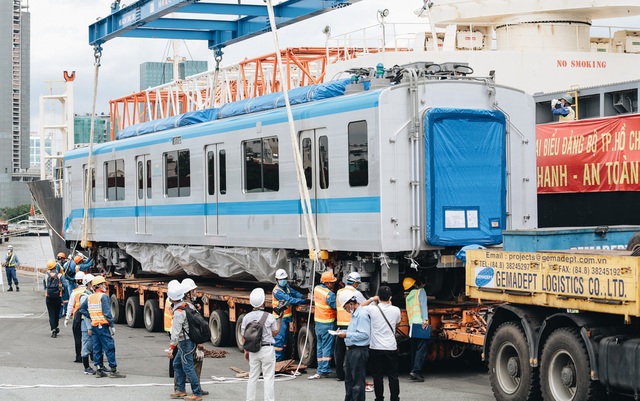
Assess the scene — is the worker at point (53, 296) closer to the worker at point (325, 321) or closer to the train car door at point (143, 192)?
the train car door at point (143, 192)

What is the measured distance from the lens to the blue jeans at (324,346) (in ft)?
49.1

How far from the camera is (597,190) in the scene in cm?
1842

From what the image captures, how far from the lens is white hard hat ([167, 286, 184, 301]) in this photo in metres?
12.9

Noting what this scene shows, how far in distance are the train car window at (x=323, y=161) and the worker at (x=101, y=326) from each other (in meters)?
3.72

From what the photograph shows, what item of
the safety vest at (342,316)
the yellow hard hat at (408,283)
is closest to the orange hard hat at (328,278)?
the safety vest at (342,316)

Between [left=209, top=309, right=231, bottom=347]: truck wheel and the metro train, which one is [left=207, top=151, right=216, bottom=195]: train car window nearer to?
the metro train

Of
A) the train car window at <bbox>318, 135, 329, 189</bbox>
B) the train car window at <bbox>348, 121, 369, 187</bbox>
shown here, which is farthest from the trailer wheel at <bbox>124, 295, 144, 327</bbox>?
the train car window at <bbox>348, 121, 369, 187</bbox>

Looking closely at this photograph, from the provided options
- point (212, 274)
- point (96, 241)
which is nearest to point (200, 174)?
point (212, 274)

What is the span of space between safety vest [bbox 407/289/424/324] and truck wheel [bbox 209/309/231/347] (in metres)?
5.56

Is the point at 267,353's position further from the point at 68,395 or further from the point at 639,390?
the point at 639,390

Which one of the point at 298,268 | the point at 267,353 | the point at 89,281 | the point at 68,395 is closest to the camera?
the point at 267,353

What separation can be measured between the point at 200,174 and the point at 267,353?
331 inches

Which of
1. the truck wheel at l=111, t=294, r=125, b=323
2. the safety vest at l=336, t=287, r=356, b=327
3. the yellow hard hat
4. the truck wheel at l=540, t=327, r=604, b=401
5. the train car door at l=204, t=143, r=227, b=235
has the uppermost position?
the train car door at l=204, t=143, r=227, b=235

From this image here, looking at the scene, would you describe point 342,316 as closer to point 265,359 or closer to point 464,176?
point 265,359
